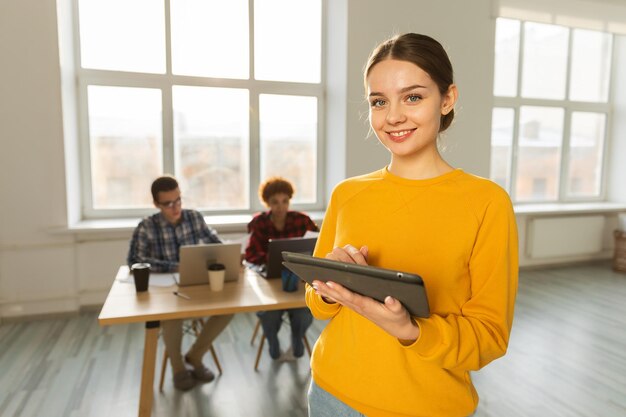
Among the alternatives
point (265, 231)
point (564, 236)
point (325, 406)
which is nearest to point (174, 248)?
point (265, 231)

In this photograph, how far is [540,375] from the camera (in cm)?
279

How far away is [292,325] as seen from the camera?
114 inches

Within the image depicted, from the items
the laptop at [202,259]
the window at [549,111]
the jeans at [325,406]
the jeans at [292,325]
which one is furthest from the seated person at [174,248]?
the window at [549,111]

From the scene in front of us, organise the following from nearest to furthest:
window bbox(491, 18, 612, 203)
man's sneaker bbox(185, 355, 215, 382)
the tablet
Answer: the tablet, man's sneaker bbox(185, 355, 215, 382), window bbox(491, 18, 612, 203)

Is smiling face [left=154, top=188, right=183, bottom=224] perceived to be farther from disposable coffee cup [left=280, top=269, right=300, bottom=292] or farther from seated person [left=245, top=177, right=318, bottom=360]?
disposable coffee cup [left=280, top=269, right=300, bottom=292]

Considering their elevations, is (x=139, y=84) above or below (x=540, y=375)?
above

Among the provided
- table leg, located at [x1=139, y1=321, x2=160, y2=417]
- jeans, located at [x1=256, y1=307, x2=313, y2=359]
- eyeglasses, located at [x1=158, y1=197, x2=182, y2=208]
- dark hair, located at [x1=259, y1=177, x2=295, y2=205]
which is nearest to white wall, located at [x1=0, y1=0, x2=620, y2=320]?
dark hair, located at [x1=259, y1=177, x2=295, y2=205]

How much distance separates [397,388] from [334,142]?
3858mm

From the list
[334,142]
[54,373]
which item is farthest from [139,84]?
[54,373]

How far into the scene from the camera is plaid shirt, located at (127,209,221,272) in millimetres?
2781

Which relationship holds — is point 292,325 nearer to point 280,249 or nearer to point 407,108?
point 280,249

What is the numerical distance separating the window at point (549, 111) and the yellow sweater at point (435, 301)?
5.05 metres

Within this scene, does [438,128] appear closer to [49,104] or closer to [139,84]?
[49,104]

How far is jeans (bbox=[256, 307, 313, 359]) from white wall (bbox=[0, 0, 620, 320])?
1.69 meters
